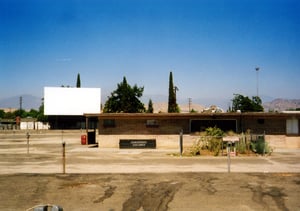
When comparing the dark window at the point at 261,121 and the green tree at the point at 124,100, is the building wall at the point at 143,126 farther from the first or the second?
the green tree at the point at 124,100

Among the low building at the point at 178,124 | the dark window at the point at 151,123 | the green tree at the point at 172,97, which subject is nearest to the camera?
the low building at the point at 178,124

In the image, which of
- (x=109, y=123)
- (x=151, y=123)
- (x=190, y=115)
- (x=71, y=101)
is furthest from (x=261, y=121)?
(x=71, y=101)

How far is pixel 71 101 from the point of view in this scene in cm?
7294

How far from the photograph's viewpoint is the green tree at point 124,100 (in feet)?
232

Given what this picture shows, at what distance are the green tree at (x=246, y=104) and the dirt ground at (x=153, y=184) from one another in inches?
2090

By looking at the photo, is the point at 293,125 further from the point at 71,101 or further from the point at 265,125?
the point at 71,101

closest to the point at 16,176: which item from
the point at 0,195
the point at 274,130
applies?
the point at 0,195

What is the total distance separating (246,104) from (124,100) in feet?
90.1

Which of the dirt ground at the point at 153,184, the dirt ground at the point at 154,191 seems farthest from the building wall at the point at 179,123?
the dirt ground at the point at 154,191

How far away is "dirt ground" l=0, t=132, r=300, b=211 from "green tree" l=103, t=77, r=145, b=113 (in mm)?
49619

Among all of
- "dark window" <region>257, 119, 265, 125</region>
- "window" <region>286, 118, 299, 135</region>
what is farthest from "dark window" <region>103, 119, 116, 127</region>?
"window" <region>286, 118, 299, 135</region>

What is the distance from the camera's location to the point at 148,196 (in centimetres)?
1134

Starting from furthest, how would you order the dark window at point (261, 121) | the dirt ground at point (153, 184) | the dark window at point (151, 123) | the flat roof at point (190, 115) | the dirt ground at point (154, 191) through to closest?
the dark window at point (151, 123)
the dark window at point (261, 121)
the flat roof at point (190, 115)
the dirt ground at point (153, 184)
the dirt ground at point (154, 191)

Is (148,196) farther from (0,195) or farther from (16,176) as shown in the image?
(16,176)
